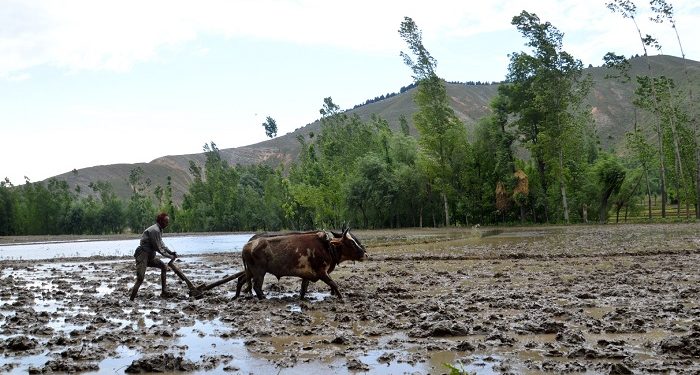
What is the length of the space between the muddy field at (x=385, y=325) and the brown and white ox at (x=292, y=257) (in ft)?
1.83

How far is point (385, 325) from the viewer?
11289 mm

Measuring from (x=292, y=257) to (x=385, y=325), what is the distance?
4.75m

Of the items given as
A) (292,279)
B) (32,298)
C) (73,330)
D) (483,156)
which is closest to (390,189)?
(483,156)

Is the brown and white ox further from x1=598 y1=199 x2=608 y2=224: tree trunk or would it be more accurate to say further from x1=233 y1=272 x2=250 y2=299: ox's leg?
x1=598 y1=199 x2=608 y2=224: tree trunk

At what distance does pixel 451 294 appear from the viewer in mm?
14914

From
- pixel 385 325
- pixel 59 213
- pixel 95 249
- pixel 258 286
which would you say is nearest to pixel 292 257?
pixel 258 286

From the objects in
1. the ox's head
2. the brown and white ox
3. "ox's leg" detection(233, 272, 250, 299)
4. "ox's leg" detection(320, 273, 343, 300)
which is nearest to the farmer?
"ox's leg" detection(233, 272, 250, 299)

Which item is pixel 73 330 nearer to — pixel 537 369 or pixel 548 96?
pixel 537 369

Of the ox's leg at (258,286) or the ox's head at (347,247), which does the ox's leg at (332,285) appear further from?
the ox's leg at (258,286)

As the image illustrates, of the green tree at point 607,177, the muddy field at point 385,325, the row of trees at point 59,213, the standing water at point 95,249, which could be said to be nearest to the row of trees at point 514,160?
the green tree at point 607,177

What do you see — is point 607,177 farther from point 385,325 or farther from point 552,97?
point 385,325

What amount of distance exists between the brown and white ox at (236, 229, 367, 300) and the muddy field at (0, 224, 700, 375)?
56 centimetres

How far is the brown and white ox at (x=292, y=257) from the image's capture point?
15.5 metres

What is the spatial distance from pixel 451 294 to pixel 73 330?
8013 millimetres
